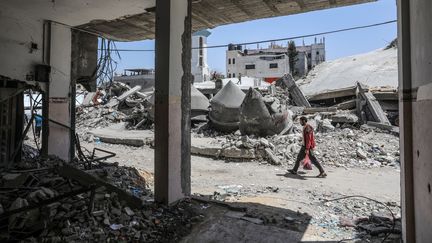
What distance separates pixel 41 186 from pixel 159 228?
182cm

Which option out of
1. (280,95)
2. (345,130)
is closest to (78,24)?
(345,130)

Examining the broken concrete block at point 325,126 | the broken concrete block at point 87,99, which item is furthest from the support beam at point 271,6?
the broken concrete block at point 87,99

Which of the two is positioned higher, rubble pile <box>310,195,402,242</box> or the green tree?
the green tree

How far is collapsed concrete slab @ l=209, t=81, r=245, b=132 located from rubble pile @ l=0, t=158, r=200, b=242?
310 inches

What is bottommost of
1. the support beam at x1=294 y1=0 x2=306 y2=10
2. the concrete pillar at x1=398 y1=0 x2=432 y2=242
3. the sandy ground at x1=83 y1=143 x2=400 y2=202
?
the sandy ground at x1=83 y1=143 x2=400 y2=202

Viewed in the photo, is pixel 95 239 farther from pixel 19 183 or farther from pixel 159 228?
pixel 19 183

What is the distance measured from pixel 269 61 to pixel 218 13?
39.9 meters

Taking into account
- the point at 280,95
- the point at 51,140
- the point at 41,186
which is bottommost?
the point at 41,186

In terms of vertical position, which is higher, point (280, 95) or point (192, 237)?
point (280, 95)

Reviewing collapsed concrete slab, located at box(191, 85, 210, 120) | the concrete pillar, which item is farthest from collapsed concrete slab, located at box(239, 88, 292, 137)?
the concrete pillar

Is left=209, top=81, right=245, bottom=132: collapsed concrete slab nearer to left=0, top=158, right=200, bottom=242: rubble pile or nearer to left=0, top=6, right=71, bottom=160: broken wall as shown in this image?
left=0, top=6, right=71, bottom=160: broken wall

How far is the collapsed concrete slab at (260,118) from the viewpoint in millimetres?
11000

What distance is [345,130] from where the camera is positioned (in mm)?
11359

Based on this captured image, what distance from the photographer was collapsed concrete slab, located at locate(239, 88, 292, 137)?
11.0 metres
